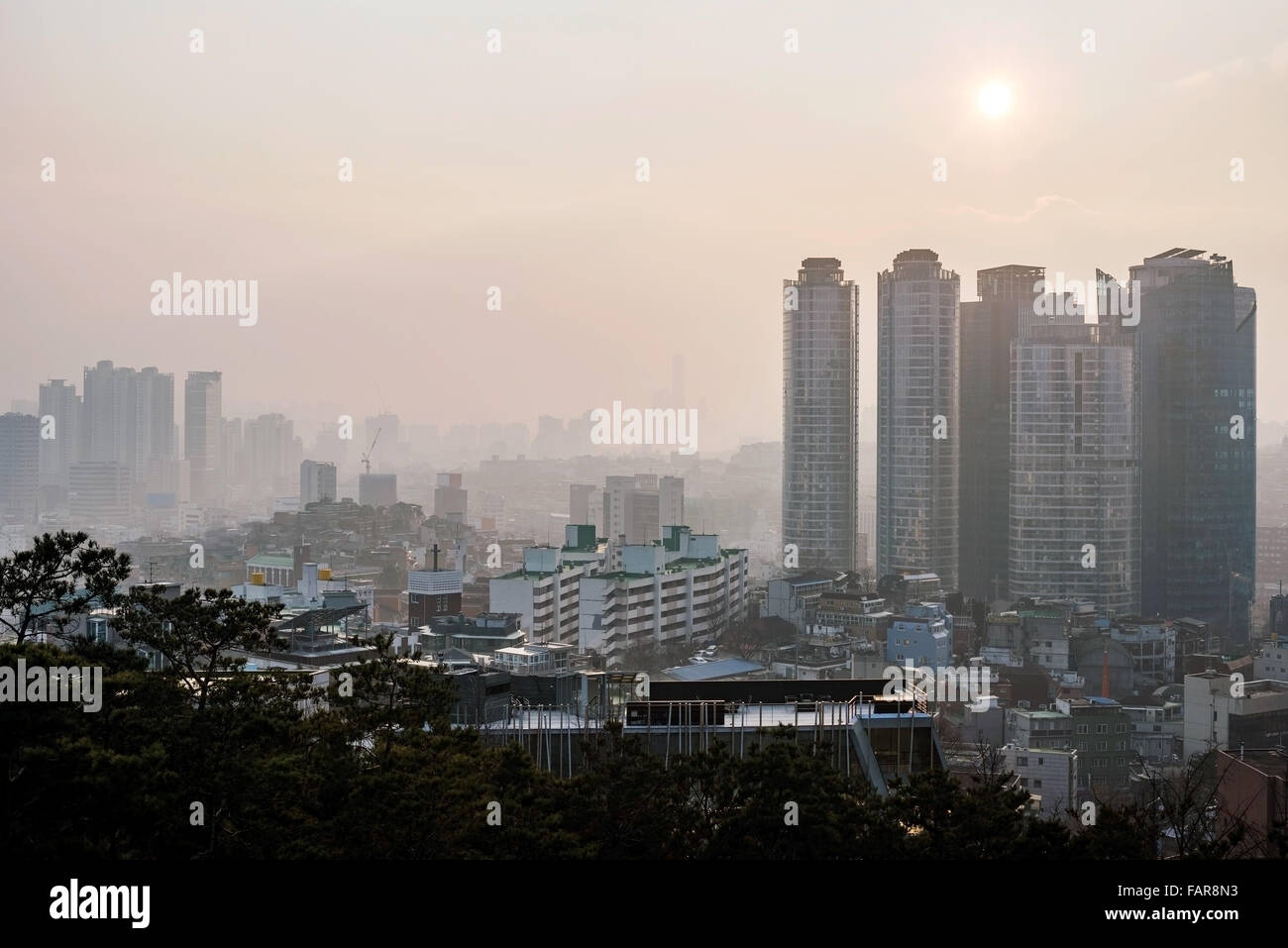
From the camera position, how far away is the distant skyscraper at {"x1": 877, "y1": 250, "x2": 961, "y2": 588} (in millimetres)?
19469

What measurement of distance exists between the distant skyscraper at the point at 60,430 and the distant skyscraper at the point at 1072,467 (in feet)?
49.2

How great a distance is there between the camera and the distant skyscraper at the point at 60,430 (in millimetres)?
19172

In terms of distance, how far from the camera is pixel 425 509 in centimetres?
2655

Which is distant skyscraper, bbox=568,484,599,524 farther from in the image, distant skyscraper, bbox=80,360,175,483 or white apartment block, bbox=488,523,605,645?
distant skyscraper, bbox=80,360,175,483

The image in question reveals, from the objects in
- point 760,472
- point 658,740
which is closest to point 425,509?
point 760,472

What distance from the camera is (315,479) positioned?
2605 cm

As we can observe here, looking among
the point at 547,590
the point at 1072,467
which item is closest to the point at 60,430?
the point at 547,590

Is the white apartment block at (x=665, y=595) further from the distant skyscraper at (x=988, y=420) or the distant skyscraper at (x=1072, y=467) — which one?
the distant skyscraper at (x=988, y=420)

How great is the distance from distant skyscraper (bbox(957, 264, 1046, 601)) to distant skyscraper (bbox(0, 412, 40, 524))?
1449 centimetres

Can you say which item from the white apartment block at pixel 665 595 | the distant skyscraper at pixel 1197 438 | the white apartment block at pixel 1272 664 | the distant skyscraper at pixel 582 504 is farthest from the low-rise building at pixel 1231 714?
the distant skyscraper at pixel 582 504

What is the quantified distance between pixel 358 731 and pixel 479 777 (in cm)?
44

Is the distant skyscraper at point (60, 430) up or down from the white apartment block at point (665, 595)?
up
